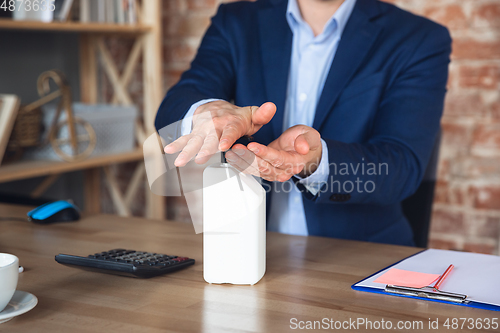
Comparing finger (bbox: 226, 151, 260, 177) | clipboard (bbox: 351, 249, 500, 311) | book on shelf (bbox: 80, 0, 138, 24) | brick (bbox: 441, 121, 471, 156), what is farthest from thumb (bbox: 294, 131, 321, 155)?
book on shelf (bbox: 80, 0, 138, 24)

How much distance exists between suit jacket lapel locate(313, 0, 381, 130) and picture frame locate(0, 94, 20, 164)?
41.5 inches

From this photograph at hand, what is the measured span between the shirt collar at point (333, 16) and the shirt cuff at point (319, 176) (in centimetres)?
46

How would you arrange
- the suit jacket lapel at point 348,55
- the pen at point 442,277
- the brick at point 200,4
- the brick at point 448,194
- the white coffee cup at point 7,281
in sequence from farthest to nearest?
the brick at point 200,4, the brick at point 448,194, the suit jacket lapel at point 348,55, the pen at point 442,277, the white coffee cup at point 7,281

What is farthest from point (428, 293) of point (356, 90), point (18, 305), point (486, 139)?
point (486, 139)

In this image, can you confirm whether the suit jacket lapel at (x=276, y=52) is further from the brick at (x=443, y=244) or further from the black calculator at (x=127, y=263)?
the brick at (x=443, y=244)

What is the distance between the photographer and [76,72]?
2328 millimetres

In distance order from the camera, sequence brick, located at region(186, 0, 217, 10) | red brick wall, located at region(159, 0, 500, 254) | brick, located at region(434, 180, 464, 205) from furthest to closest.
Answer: brick, located at region(186, 0, 217, 10) < brick, located at region(434, 180, 464, 205) < red brick wall, located at region(159, 0, 500, 254)

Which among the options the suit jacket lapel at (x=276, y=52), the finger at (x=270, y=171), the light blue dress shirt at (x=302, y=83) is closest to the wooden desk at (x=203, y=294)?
the finger at (x=270, y=171)

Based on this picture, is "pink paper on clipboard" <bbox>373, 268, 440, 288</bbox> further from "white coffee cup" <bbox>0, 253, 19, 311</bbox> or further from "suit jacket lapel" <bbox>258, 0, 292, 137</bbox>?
"suit jacket lapel" <bbox>258, 0, 292, 137</bbox>

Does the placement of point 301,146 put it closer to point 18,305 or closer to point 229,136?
point 229,136

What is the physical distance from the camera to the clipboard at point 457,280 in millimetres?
644

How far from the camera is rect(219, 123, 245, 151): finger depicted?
676 millimetres

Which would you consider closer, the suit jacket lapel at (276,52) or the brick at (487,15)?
the suit jacket lapel at (276,52)

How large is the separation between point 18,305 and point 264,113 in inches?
16.8
